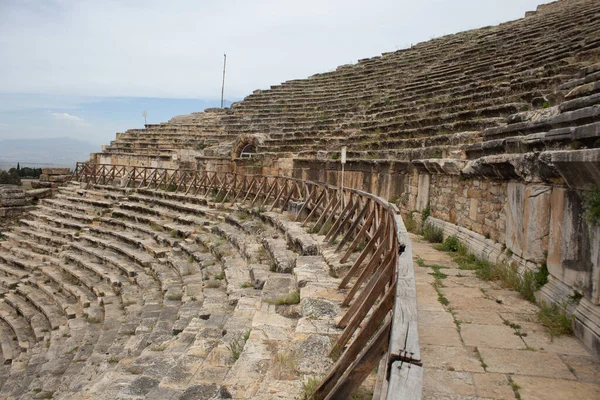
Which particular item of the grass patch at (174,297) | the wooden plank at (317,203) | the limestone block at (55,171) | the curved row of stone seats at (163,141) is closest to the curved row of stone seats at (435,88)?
the curved row of stone seats at (163,141)

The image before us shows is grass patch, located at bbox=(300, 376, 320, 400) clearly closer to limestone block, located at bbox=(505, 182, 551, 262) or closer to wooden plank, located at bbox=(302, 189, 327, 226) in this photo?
limestone block, located at bbox=(505, 182, 551, 262)

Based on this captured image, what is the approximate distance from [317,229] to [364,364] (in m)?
6.31

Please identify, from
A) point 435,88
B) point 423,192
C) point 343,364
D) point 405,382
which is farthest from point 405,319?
point 435,88

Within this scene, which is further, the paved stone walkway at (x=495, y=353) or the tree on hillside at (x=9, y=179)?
the tree on hillside at (x=9, y=179)

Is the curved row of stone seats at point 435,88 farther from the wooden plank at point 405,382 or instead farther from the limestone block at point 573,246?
the wooden plank at point 405,382

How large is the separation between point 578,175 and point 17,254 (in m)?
14.8

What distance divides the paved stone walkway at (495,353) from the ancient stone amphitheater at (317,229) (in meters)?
0.31

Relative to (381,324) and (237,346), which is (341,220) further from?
(381,324)

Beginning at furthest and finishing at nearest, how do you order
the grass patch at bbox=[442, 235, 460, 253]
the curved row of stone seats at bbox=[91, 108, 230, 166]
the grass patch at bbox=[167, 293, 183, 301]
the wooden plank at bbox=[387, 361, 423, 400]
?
1. the curved row of stone seats at bbox=[91, 108, 230, 166]
2. the grass patch at bbox=[167, 293, 183, 301]
3. the grass patch at bbox=[442, 235, 460, 253]
4. the wooden plank at bbox=[387, 361, 423, 400]

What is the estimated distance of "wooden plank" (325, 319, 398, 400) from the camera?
2180 mm

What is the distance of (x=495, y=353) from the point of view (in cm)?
322

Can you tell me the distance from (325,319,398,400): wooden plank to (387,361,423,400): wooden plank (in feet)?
1.70

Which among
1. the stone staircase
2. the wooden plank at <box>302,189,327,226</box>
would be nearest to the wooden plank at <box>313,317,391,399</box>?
the stone staircase

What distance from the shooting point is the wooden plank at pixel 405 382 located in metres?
1.47
